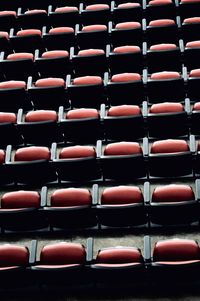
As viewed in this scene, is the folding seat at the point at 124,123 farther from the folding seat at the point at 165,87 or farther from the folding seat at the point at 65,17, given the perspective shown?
the folding seat at the point at 65,17

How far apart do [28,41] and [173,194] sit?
1420 mm

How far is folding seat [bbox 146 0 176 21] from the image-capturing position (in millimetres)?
2939

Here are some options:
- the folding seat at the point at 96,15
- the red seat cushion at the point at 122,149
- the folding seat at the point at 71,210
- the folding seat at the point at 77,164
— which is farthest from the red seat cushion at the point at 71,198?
the folding seat at the point at 96,15

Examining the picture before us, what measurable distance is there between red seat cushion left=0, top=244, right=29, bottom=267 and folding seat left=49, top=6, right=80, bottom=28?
1623mm

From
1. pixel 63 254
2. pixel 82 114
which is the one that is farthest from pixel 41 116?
pixel 63 254

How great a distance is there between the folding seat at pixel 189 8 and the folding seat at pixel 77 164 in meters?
1.19

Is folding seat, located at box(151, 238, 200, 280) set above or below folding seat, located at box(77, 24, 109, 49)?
below

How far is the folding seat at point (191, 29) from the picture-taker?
275 centimetres

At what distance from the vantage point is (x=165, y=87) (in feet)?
7.97

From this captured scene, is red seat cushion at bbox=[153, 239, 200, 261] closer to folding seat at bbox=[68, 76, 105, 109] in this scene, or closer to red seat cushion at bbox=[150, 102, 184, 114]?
red seat cushion at bbox=[150, 102, 184, 114]

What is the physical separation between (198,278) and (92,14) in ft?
5.76

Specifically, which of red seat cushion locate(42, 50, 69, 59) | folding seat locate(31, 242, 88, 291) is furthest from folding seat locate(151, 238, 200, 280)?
red seat cushion locate(42, 50, 69, 59)

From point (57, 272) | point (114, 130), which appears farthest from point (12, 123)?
point (57, 272)

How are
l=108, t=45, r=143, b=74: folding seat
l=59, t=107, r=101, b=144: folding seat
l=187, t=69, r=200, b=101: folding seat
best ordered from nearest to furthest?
l=59, t=107, r=101, b=144: folding seat, l=187, t=69, r=200, b=101: folding seat, l=108, t=45, r=143, b=74: folding seat
